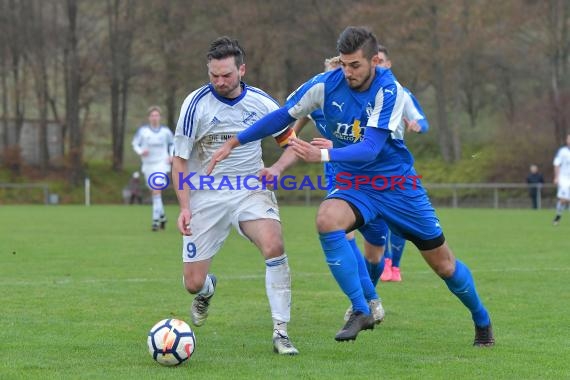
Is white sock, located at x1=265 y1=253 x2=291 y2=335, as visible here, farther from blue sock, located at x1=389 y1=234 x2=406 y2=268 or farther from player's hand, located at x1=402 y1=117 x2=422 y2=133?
blue sock, located at x1=389 y1=234 x2=406 y2=268

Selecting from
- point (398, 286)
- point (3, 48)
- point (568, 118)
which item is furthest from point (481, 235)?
point (3, 48)

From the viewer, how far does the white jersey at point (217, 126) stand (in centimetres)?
688

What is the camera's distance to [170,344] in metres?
5.79

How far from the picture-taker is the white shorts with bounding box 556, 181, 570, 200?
77.3ft

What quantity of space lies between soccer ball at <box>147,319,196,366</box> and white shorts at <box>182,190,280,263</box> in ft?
3.81

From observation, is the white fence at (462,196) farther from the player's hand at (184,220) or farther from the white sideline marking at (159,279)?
the player's hand at (184,220)

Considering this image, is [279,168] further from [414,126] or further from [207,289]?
[414,126]

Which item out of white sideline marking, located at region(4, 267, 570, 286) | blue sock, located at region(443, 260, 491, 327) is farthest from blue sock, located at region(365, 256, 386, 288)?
white sideline marking, located at region(4, 267, 570, 286)

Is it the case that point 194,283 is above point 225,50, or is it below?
below

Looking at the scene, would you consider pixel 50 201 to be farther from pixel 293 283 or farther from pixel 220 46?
pixel 220 46

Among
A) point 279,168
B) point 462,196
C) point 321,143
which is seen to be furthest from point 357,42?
point 462,196

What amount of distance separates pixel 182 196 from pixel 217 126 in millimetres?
579

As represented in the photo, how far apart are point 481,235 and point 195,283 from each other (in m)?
12.1

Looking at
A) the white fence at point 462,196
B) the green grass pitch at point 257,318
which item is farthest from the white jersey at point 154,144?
the white fence at point 462,196
